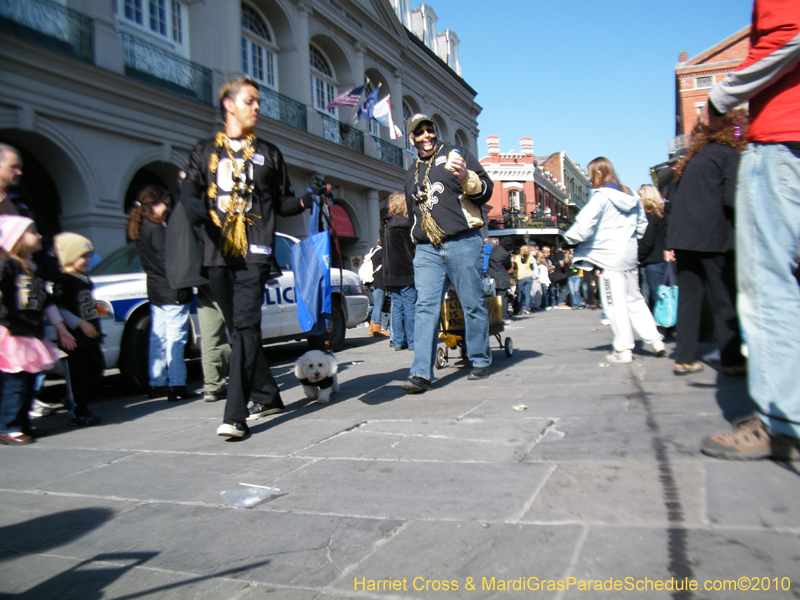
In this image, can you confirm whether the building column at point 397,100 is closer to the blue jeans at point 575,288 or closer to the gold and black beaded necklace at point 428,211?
the blue jeans at point 575,288

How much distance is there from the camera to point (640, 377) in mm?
4578

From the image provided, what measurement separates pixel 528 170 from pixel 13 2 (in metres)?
38.2

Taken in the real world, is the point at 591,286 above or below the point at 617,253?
below

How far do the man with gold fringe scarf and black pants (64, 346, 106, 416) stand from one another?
247 cm

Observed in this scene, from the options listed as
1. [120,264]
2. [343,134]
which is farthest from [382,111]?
[120,264]

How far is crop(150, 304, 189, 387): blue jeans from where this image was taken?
5574 millimetres

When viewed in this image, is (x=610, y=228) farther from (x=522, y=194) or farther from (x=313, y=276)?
(x=522, y=194)

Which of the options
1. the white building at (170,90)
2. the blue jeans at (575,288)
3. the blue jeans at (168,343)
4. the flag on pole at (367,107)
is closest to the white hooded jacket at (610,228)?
the blue jeans at (168,343)

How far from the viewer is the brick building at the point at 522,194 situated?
37.8 m

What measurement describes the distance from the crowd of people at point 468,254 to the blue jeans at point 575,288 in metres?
12.5

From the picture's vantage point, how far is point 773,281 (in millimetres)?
2381

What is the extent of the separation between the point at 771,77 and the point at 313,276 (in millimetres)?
2884

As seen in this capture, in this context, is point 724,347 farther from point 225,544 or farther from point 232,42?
point 232,42

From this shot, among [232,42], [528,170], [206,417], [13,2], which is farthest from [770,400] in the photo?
[528,170]
